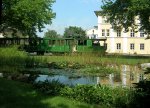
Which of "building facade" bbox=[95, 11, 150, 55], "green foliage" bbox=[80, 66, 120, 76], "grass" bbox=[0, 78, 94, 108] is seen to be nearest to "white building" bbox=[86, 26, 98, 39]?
"building facade" bbox=[95, 11, 150, 55]

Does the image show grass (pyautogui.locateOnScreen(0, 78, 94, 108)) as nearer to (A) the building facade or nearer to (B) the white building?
(A) the building facade

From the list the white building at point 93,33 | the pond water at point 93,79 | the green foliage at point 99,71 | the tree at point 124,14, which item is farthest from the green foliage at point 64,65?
the white building at point 93,33

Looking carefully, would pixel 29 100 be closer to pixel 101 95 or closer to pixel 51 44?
pixel 101 95

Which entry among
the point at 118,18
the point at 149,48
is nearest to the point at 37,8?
the point at 118,18

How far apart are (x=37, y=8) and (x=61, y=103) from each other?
163 feet

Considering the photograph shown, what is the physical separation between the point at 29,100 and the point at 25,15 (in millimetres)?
47327

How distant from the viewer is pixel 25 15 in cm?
5647

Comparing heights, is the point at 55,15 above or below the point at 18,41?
above

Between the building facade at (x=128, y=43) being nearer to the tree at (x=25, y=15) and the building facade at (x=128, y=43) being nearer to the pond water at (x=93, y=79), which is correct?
the tree at (x=25, y=15)

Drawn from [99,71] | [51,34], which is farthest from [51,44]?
[51,34]

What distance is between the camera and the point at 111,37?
300 feet

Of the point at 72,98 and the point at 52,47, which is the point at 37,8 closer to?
the point at 52,47

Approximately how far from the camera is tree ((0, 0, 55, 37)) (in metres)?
56.1

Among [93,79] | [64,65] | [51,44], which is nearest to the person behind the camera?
[93,79]
